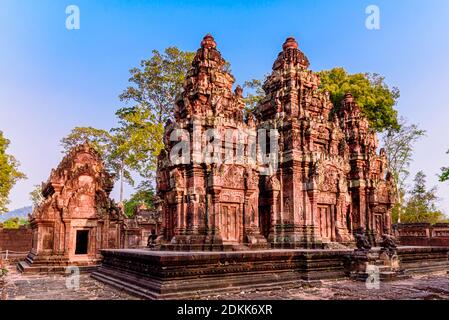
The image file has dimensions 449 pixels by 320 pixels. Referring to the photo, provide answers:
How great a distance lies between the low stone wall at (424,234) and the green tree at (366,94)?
8201 millimetres

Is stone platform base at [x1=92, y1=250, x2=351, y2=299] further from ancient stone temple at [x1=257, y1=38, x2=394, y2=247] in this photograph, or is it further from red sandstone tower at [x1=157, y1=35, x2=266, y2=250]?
ancient stone temple at [x1=257, y1=38, x2=394, y2=247]

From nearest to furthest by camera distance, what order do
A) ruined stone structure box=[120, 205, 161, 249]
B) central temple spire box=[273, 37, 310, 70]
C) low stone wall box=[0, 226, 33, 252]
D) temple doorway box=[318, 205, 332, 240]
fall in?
temple doorway box=[318, 205, 332, 240]
central temple spire box=[273, 37, 310, 70]
ruined stone structure box=[120, 205, 161, 249]
low stone wall box=[0, 226, 33, 252]

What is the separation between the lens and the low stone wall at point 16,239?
2392cm

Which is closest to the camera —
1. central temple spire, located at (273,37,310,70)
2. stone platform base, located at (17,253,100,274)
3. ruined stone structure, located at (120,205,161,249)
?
stone platform base, located at (17,253,100,274)

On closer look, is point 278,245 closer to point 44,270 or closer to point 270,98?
point 270,98

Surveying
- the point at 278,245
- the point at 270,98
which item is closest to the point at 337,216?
the point at 278,245

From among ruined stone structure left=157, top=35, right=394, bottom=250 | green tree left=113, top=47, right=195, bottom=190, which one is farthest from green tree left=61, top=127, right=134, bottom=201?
ruined stone structure left=157, top=35, right=394, bottom=250

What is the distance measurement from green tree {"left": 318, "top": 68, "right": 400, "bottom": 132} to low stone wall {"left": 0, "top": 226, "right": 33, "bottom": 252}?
2204 cm

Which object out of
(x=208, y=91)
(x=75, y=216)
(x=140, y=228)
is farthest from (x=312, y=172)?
(x=140, y=228)

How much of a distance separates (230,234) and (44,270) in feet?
24.1

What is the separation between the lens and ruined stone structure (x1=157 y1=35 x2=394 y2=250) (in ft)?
42.6

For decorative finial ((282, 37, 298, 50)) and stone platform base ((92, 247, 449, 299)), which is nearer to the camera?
stone platform base ((92, 247, 449, 299))

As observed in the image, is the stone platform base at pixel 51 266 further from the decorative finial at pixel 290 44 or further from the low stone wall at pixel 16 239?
the decorative finial at pixel 290 44

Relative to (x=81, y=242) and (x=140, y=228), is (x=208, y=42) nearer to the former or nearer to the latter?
(x=81, y=242)
